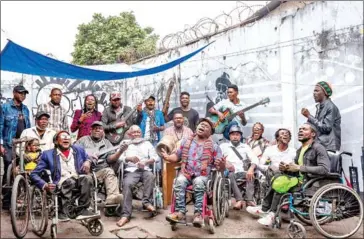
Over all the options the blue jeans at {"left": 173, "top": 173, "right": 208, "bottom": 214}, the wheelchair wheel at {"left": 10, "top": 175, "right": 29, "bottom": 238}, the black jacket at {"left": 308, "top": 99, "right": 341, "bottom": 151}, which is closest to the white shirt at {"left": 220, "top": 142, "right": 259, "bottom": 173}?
the black jacket at {"left": 308, "top": 99, "right": 341, "bottom": 151}

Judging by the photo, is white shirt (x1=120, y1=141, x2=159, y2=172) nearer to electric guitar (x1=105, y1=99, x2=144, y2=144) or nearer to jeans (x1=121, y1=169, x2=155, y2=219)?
jeans (x1=121, y1=169, x2=155, y2=219)

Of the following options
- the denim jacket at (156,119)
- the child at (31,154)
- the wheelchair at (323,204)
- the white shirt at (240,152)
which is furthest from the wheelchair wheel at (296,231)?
the child at (31,154)

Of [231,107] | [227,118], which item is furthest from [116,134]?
[231,107]

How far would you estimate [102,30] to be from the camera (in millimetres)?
20906

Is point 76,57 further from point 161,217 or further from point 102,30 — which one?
point 161,217

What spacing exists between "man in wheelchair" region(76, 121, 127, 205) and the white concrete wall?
2.74m

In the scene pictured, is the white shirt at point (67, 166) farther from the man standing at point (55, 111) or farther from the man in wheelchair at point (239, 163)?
the man in wheelchair at point (239, 163)

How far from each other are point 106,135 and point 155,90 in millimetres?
4348

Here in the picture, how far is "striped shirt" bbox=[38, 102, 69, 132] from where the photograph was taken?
544cm

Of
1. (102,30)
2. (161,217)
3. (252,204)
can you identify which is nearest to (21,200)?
(161,217)

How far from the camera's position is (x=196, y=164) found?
4457mm

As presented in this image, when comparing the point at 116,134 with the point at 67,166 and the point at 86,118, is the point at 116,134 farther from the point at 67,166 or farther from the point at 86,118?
the point at 67,166

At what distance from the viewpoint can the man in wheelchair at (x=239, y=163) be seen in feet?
16.7

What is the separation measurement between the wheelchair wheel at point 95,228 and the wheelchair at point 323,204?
1944 mm
